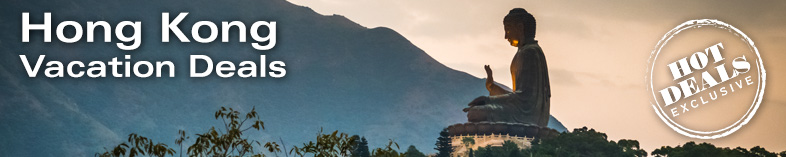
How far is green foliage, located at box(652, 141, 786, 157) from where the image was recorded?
52.6m

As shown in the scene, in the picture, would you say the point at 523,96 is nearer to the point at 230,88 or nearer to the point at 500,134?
the point at 500,134

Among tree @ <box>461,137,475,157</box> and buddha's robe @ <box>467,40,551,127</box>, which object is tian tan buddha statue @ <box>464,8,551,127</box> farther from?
tree @ <box>461,137,475,157</box>

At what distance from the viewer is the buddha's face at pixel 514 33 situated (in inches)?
2181

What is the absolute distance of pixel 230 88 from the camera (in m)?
157

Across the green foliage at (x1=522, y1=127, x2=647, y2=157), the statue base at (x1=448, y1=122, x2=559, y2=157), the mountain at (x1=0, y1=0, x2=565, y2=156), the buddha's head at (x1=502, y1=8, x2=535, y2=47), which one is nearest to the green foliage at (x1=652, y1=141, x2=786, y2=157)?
the green foliage at (x1=522, y1=127, x2=647, y2=157)

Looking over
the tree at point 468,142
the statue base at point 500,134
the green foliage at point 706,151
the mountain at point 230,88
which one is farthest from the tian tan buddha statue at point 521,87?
the mountain at point 230,88

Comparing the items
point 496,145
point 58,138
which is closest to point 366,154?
point 496,145

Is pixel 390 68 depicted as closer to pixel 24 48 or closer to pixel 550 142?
pixel 24 48

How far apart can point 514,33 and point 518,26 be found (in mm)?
358

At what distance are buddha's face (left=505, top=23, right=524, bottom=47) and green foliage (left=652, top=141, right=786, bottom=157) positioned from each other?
6469 millimetres

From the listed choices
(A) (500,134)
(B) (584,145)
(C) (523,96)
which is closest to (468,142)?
(A) (500,134)

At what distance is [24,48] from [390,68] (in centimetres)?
4082

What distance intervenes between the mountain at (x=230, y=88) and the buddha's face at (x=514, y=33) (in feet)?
277

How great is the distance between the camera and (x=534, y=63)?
181 feet
